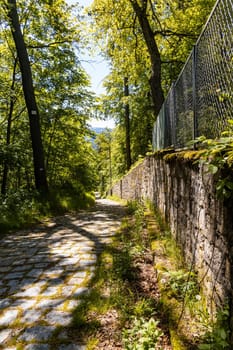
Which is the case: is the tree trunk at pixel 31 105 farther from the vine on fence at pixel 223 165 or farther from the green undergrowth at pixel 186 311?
the vine on fence at pixel 223 165

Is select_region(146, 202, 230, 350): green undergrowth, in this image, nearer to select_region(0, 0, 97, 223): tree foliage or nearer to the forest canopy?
the forest canopy

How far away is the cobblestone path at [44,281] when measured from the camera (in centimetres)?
207

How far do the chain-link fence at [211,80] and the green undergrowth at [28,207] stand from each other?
4.21 meters

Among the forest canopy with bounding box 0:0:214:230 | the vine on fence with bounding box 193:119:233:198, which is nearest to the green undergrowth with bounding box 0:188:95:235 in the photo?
the forest canopy with bounding box 0:0:214:230

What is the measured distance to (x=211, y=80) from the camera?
2268mm

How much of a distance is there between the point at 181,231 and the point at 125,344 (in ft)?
4.83

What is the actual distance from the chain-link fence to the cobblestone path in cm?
204

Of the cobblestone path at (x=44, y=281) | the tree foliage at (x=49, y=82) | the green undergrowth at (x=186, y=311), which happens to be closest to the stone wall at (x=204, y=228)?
the green undergrowth at (x=186, y=311)

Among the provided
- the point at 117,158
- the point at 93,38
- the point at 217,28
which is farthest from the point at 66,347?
the point at 117,158

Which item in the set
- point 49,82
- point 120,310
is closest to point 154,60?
point 49,82

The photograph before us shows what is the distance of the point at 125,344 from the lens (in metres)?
1.83

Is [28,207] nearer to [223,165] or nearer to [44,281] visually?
[44,281]

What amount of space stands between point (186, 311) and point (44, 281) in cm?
167

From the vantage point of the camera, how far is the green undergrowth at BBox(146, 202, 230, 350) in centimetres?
158
